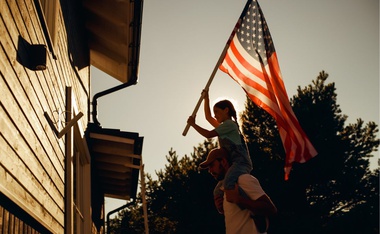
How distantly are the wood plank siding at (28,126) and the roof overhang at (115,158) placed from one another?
3375 mm

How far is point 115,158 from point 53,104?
562 cm

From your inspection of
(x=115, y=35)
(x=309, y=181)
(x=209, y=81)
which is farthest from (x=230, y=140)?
(x=309, y=181)

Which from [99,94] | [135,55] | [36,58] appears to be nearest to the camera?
[36,58]

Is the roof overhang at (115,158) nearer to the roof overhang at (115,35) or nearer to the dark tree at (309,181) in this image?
the roof overhang at (115,35)

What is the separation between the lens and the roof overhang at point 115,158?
29.4ft

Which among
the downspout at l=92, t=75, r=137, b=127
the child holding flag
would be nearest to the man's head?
the child holding flag

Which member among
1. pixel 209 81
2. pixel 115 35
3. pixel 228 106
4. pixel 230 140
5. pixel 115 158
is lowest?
pixel 230 140

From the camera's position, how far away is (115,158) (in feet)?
33.7

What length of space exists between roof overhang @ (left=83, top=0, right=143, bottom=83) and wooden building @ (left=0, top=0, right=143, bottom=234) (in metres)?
0.02

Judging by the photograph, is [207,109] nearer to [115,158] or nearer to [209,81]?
[209,81]

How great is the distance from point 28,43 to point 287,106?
281 cm

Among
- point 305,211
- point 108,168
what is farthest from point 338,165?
point 108,168

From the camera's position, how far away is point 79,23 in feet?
26.6

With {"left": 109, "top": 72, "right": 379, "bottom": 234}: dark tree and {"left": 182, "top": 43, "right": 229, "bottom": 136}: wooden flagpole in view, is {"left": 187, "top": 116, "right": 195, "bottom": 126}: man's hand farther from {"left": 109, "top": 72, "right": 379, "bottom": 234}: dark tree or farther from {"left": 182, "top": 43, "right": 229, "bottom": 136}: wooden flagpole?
{"left": 109, "top": 72, "right": 379, "bottom": 234}: dark tree
